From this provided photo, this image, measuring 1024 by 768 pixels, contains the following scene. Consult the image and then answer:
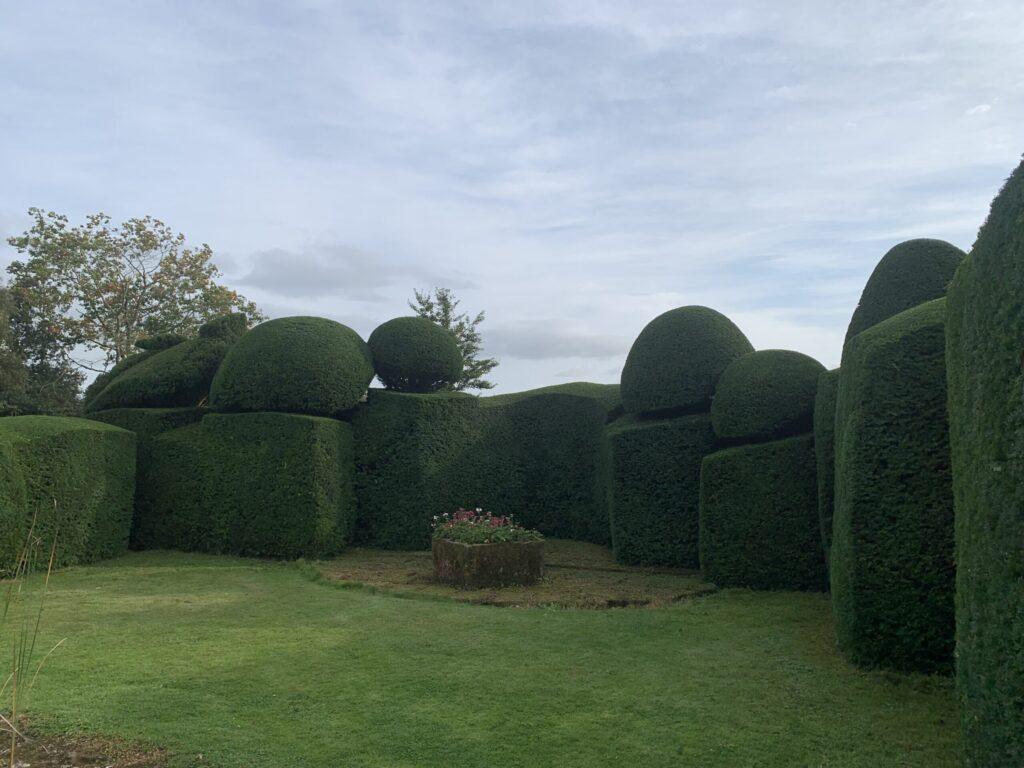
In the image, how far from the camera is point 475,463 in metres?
13.1

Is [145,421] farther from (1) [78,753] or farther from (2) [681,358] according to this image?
(1) [78,753]

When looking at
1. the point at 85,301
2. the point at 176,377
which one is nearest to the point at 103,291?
the point at 85,301

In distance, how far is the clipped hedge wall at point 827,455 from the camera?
8.03m

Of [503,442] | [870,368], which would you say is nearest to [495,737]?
[870,368]

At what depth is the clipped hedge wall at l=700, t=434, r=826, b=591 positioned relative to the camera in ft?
28.8

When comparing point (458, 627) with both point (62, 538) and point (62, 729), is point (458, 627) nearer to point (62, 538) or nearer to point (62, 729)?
point (62, 729)

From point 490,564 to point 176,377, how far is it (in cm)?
762

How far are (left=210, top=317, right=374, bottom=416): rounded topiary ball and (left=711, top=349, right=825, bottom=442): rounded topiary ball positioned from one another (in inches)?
252

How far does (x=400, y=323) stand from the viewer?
44.9ft

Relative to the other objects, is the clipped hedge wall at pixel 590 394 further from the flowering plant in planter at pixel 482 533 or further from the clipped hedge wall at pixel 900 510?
the clipped hedge wall at pixel 900 510

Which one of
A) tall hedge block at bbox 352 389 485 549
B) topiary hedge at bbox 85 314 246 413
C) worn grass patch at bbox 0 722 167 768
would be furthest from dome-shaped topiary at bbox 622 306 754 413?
worn grass patch at bbox 0 722 167 768

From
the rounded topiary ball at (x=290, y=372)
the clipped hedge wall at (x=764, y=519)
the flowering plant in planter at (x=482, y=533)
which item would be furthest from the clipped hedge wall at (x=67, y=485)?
the clipped hedge wall at (x=764, y=519)

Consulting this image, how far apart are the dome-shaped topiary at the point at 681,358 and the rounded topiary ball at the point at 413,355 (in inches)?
151

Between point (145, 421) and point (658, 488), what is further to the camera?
point (145, 421)
